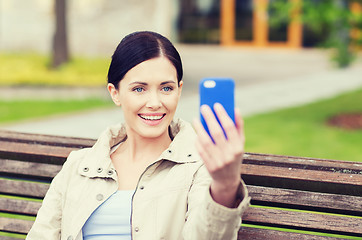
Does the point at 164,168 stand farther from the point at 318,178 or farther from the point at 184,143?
the point at 318,178

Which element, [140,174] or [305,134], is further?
[305,134]

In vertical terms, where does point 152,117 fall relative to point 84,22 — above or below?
above

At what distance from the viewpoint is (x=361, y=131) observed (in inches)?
338

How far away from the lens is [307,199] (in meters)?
2.55

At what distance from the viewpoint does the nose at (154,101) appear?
236 centimetres

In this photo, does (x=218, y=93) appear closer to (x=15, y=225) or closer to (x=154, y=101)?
Answer: (x=154, y=101)

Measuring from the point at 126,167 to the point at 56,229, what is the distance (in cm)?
39

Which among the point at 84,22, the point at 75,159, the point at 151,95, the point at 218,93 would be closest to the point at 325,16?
the point at 75,159

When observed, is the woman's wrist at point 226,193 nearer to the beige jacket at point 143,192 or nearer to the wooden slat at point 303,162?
the beige jacket at point 143,192

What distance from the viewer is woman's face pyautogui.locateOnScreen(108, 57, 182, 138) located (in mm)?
2377

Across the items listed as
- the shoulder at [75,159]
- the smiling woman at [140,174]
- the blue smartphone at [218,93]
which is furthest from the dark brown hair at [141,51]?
the blue smartphone at [218,93]

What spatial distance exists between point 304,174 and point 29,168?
53.4 inches

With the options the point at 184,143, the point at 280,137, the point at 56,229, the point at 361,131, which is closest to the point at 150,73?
the point at 184,143

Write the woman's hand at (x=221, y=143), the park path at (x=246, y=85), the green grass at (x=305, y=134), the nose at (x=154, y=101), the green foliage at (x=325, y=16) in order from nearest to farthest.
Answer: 1. the woman's hand at (x=221, y=143)
2. the nose at (x=154, y=101)
3. the green grass at (x=305, y=134)
4. the green foliage at (x=325, y=16)
5. the park path at (x=246, y=85)
